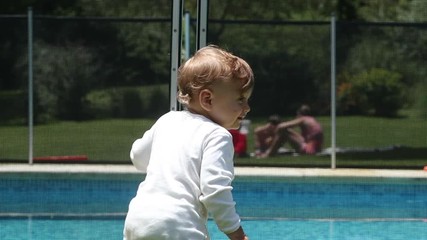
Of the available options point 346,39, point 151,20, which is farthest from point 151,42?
point 346,39

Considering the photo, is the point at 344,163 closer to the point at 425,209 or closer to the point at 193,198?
the point at 425,209

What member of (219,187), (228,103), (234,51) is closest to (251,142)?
(234,51)

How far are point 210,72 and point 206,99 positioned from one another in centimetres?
8

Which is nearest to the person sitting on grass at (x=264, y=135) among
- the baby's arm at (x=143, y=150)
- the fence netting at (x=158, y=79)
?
the fence netting at (x=158, y=79)

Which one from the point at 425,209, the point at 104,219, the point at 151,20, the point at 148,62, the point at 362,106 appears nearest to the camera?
the point at 104,219

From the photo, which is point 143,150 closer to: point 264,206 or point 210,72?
point 210,72

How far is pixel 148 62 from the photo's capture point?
1122cm

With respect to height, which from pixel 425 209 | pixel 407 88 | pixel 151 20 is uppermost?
pixel 151 20

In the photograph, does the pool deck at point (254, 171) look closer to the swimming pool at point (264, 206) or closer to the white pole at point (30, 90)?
the swimming pool at point (264, 206)

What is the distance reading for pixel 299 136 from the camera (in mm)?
10727

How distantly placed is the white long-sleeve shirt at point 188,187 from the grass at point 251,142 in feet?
25.7

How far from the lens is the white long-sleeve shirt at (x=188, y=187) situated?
2.51 metres

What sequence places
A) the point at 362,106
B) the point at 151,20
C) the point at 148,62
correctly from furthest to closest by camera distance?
the point at 362,106, the point at 148,62, the point at 151,20

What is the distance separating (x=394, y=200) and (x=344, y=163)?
1.65 meters
